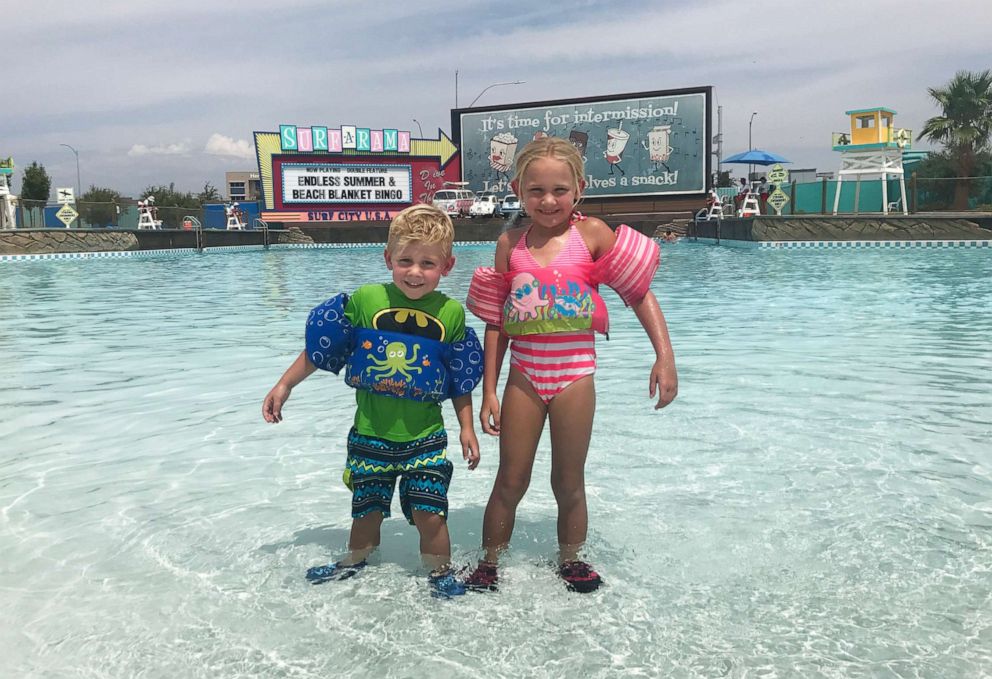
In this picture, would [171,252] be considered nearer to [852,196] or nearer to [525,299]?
[852,196]

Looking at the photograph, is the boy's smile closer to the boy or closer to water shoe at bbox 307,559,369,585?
the boy

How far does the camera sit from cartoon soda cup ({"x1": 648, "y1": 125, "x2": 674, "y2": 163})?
40750 mm

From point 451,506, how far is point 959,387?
13.9ft

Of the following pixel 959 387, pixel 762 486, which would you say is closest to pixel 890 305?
pixel 959 387

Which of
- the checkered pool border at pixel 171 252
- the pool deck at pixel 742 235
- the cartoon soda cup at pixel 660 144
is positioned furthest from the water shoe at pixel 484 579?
the cartoon soda cup at pixel 660 144

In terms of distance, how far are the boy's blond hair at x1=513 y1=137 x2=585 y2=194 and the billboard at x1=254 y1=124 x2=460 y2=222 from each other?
39.2 meters

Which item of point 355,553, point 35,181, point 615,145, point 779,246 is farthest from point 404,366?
point 35,181

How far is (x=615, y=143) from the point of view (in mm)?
41625

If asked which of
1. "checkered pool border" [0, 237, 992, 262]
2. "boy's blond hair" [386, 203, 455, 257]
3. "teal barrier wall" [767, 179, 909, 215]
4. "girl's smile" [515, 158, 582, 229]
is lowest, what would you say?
"checkered pool border" [0, 237, 992, 262]

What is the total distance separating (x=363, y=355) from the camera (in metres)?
2.63

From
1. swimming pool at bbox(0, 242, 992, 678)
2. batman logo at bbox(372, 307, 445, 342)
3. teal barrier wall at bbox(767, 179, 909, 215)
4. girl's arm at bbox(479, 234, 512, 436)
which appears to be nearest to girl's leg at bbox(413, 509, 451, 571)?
swimming pool at bbox(0, 242, 992, 678)

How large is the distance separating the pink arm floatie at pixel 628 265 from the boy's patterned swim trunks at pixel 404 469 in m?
0.76

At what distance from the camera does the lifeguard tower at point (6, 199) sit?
25641 millimetres

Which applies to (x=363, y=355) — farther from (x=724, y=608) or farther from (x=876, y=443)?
(x=876, y=443)
